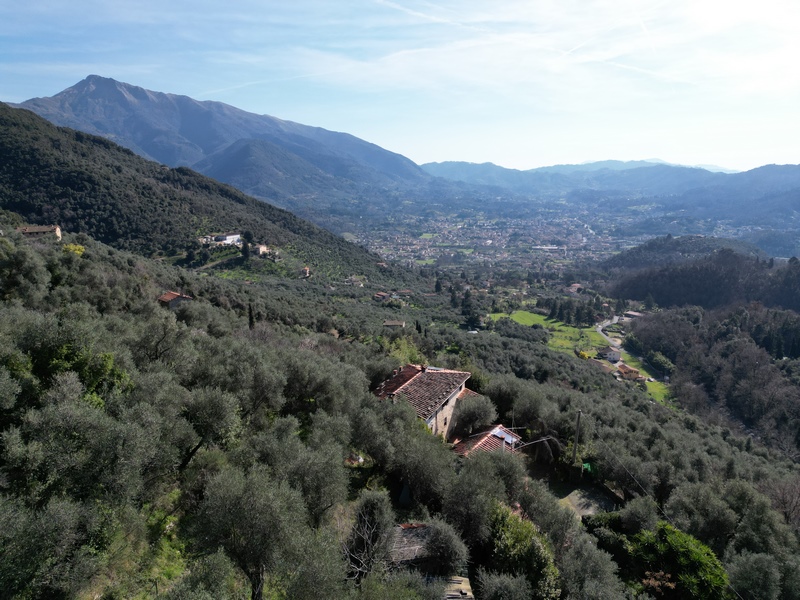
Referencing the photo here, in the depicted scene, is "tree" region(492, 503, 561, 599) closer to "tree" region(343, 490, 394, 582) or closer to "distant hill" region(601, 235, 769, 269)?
"tree" region(343, 490, 394, 582)

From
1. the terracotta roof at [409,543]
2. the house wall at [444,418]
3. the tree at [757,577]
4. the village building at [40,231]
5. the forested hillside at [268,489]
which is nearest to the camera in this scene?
the forested hillside at [268,489]

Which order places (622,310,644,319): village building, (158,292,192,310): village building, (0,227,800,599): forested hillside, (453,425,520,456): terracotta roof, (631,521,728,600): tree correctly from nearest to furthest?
1. (0,227,800,599): forested hillside
2. (631,521,728,600): tree
3. (453,425,520,456): terracotta roof
4. (158,292,192,310): village building
5. (622,310,644,319): village building

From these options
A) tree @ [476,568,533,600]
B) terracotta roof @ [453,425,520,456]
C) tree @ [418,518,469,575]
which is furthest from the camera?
terracotta roof @ [453,425,520,456]

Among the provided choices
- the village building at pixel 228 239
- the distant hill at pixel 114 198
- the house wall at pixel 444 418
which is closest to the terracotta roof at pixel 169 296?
the house wall at pixel 444 418

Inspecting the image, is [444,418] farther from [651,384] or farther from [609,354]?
[609,354]

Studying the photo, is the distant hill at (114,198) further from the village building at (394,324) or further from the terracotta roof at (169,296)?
the village building at (394,324)

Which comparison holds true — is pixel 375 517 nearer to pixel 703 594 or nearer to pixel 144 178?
pixel 703 594

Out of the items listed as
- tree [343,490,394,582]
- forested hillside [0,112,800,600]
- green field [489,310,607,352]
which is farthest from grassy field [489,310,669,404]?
tree [343,490,394,582]
